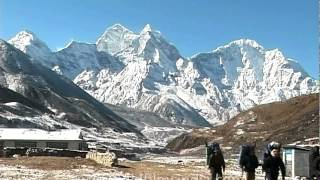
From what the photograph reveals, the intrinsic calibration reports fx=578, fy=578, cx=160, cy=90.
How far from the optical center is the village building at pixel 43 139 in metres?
128

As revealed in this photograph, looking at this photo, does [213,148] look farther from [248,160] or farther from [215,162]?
[248,160]

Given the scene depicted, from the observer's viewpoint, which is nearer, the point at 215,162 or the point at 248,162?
the point at 248,162

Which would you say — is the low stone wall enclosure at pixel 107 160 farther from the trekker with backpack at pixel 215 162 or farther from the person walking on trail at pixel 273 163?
the person walking on trail at pixel 273 163

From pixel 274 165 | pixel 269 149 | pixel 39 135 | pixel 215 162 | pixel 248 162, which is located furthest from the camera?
pixel 39 135

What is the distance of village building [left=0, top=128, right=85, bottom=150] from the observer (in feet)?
419

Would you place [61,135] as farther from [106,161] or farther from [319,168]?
[319,168]

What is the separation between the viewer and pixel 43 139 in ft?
424

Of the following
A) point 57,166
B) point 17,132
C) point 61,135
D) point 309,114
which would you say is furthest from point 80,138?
point 309,114

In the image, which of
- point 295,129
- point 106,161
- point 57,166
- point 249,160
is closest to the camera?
point 249,160

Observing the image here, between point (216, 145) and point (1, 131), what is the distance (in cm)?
11236

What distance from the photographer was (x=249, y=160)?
28.6m

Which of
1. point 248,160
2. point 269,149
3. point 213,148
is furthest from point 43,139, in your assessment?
point 269,149

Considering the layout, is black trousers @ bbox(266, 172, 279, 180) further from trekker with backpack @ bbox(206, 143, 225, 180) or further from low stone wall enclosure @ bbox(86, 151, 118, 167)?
low stone wall enclosure @ bbox(86, 151, 118, 167)

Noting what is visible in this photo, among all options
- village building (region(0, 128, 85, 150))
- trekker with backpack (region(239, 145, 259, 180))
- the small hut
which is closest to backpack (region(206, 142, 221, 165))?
trekker with backpack (region(239, 145, 259, 180))
